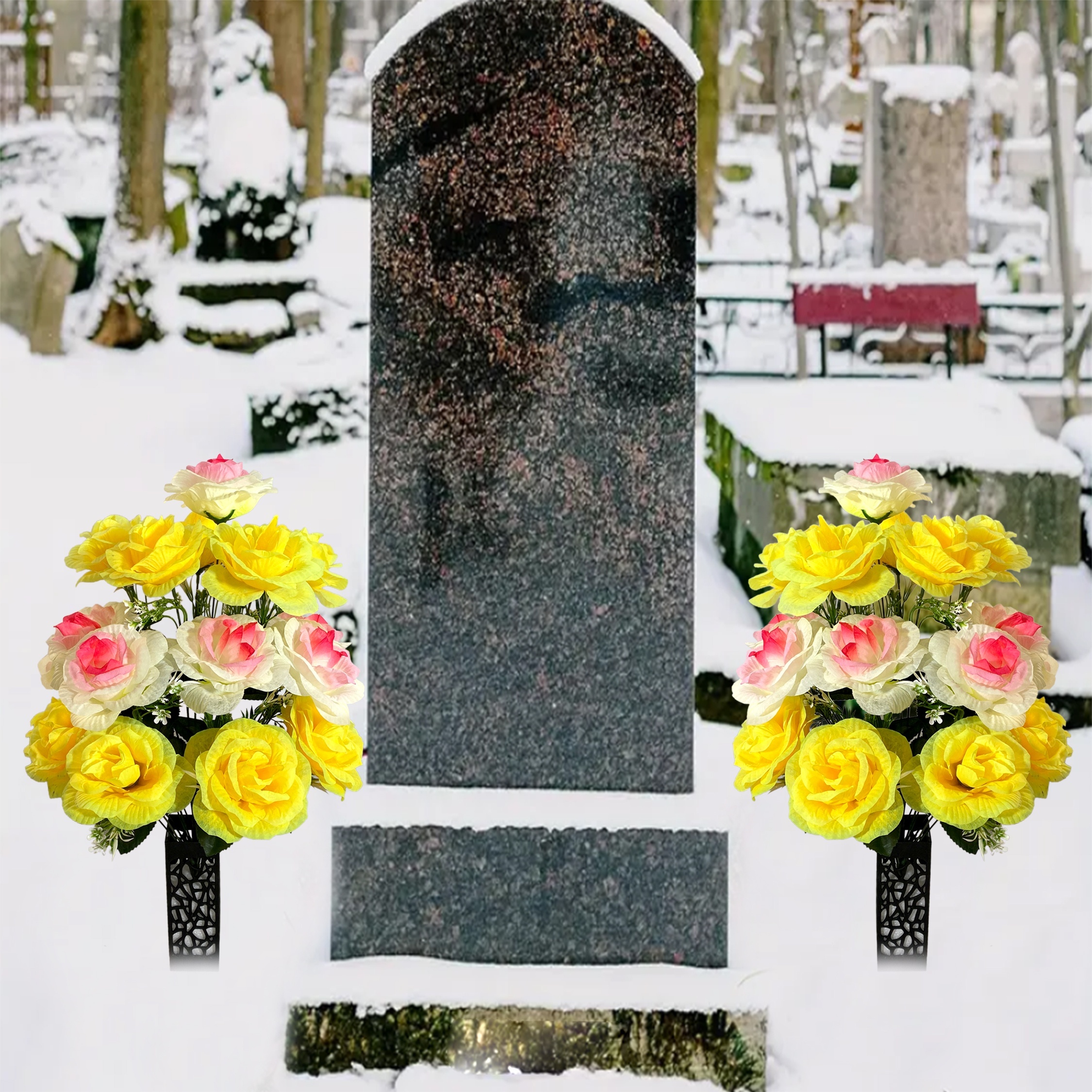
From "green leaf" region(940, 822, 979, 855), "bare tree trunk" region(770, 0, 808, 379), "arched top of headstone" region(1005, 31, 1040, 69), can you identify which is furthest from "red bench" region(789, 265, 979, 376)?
"arched top of headstone" region(1005, 31, 1040, 69)

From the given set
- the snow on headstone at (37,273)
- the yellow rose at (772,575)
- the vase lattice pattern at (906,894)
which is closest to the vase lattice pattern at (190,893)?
the yellow rose at (772,575)

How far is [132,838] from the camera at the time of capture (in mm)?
3217

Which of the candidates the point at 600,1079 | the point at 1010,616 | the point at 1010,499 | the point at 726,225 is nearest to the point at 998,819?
the point at 1010,616

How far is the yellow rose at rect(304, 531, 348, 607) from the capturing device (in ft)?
10.6

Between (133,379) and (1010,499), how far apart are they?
9108 millimetres

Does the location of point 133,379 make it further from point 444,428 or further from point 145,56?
point 444,428

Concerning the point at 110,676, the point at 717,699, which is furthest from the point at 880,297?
the point at 110,676

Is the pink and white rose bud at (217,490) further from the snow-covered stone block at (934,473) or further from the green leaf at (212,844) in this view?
the snow-covered stone block at (934,473)

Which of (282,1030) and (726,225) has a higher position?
(726,225)

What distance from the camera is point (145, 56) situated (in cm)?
1435

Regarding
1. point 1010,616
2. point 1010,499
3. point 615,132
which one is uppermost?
point 615,132

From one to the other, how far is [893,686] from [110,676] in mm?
1487

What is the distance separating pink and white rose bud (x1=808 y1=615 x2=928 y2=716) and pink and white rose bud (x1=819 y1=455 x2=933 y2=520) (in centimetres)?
27

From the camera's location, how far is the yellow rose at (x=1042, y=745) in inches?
126
